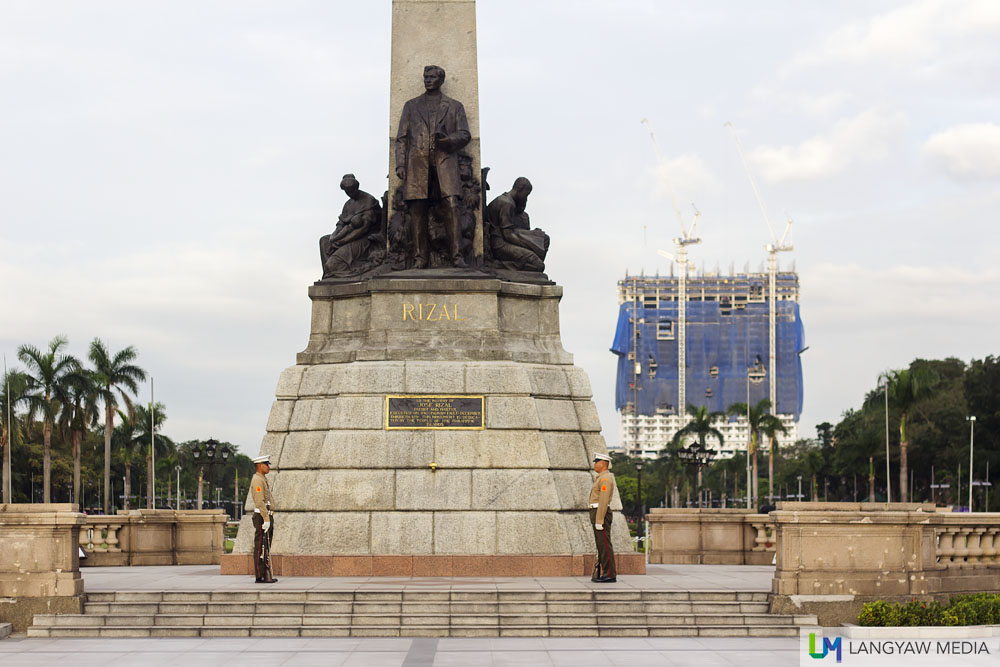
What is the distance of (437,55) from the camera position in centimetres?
2311

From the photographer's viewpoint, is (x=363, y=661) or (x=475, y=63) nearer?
(x=363, y=661)

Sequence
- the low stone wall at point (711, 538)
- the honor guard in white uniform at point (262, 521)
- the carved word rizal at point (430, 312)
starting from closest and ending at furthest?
the honor guard in white uniform at point (262, 521) < the carved word rizal at point (430, 312) < the low stone wall at point (711, 538)

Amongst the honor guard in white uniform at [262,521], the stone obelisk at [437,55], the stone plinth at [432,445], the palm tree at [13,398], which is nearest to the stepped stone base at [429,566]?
the stone plinth at [432,445]

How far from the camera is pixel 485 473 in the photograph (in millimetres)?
20484

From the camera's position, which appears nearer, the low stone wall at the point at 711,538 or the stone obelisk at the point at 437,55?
the stone obelisk at the point at 437,55

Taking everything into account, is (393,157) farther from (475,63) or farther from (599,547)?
(599,547)

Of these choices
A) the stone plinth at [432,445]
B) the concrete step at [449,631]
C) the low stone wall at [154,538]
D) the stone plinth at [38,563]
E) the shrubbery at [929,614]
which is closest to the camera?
the shrubbery at [929,614]

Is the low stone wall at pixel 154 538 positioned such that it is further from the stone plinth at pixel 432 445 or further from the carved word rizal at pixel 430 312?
the carved word rizal at pixel 430 312

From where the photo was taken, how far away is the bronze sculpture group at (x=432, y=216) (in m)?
22.3

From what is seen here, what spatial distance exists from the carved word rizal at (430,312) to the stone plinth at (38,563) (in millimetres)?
6647

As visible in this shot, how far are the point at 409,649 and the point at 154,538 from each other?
12.3m

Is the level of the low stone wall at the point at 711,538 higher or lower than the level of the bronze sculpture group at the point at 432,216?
lower

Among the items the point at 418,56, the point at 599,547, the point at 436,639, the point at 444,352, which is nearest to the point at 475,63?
the point at 418,56

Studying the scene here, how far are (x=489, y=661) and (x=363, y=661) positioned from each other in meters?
1.37
